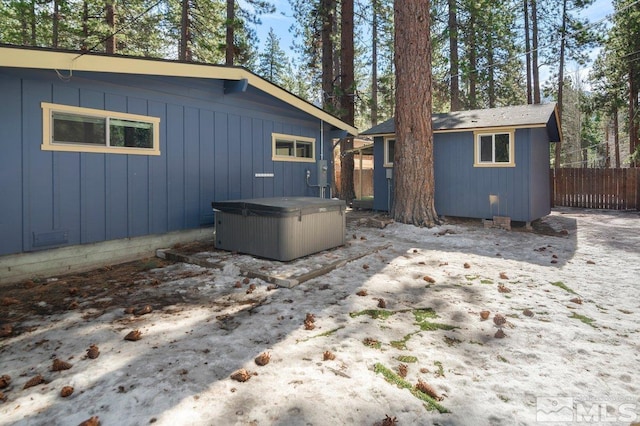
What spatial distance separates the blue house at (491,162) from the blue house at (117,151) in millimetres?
4615

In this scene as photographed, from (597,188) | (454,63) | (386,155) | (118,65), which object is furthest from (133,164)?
(597,188)

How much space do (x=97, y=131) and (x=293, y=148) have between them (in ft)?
13.8

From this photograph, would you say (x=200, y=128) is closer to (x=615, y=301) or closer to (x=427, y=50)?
(x=427, y=50)

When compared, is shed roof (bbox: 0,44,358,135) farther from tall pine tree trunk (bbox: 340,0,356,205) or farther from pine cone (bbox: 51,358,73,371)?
tall pine tree trunk (bbox: 340,0,356,205)

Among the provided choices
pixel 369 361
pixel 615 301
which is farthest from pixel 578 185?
pixel 369 361

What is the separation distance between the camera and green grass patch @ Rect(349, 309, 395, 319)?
10.5 feet

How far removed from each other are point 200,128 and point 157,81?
3.28 ft

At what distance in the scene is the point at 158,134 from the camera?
19.0ft

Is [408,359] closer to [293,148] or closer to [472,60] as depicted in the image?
[293,148]

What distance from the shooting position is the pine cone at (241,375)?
2.12 metres

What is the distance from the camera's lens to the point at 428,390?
2.02m

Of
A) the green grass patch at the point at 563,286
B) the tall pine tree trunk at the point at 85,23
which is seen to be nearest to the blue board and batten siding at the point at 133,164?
the green grass patch at the point at 563,286

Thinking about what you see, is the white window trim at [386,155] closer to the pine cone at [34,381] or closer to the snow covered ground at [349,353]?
the snow covered ground at [349,353]

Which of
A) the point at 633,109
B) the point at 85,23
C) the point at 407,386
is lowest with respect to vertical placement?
the point at 407,386
